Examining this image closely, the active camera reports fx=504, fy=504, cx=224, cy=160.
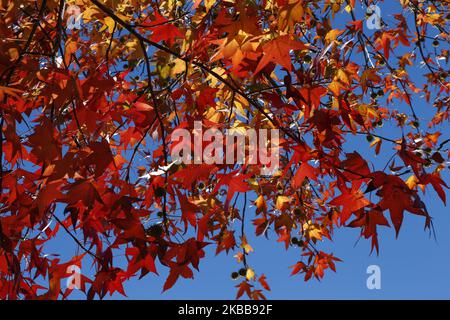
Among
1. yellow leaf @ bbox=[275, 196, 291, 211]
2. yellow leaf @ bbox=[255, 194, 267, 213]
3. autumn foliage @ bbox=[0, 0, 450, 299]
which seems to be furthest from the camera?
yellow leaf @ bbox=[275, 196, 291, 211]

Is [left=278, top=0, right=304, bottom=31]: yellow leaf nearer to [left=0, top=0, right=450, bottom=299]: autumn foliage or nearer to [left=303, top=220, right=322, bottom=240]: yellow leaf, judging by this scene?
[left=0, top=0, right=450, bottom=299]: autumn foliage

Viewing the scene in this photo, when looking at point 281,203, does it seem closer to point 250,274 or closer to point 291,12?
point 250,274

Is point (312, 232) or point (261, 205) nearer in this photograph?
point (261, 205)

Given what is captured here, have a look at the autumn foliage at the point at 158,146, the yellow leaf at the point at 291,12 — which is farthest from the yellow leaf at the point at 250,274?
the yellow leaf at the point at 291,12

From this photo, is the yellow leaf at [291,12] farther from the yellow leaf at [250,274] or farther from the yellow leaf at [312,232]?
the yellow leaf at [312,232]

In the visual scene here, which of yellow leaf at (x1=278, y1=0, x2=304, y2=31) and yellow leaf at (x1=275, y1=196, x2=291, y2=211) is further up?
yellow leaf at (x1=278, y1=0, x2=304, y2=31)

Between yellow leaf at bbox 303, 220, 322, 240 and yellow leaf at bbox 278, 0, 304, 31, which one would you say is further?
yellow leaf at bbox 303, 220, 322, 240

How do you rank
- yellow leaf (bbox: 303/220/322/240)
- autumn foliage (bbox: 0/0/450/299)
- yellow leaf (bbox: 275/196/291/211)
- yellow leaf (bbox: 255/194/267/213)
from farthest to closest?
1. yellow leaf (bbox: 303/220/322/240)
2. yellow leaf (bbox: 275/196/291/211)
3. yellow leaf (bbox: 255/194/267/213)
4. autumn foliage (bbox: 0/0/450/299)

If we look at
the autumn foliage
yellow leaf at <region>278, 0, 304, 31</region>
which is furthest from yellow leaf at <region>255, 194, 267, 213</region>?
yellow leaf at <region>278, 0, 304, 31</region>

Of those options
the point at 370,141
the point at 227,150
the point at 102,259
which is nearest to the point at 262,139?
the point at 227,150

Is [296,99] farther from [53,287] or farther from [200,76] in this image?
[53,287]

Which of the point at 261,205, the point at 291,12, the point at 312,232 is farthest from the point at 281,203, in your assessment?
the point at 291,12

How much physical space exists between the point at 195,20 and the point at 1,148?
138 centimetres

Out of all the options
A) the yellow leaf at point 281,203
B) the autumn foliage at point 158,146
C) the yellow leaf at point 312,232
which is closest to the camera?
the autumn foliage at point 158,146
